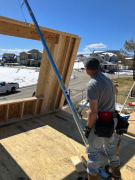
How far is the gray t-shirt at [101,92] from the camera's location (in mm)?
1791

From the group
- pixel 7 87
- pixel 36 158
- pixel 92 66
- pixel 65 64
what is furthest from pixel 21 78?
pixel 92 66

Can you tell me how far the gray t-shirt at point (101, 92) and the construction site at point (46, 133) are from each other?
1034mm

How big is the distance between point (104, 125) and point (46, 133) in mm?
2155

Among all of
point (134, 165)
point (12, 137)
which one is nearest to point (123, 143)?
point (134, 165)

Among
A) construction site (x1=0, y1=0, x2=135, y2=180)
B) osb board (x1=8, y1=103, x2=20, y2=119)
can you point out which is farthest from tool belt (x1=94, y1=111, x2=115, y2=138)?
osb board (x1=8, y1=103, x2=20, y2=119)

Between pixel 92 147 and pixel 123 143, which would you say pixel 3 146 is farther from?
pixel 123 143

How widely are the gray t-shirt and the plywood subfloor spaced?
48.9 inches

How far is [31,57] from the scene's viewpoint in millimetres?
56844

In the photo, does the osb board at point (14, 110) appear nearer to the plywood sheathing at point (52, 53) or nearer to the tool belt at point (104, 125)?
the plywood sheathing at point (52, 53)

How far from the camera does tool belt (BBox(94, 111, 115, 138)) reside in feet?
6.02

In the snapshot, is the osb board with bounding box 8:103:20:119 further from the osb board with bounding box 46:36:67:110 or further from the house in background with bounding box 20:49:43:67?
the house in background with bounding box 20:49:43:67

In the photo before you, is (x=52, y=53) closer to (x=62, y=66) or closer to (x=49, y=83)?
(x=62, y=66)

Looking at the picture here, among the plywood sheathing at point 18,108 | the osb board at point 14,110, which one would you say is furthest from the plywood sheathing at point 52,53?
the osb board at point 14,110

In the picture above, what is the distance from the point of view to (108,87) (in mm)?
1879
